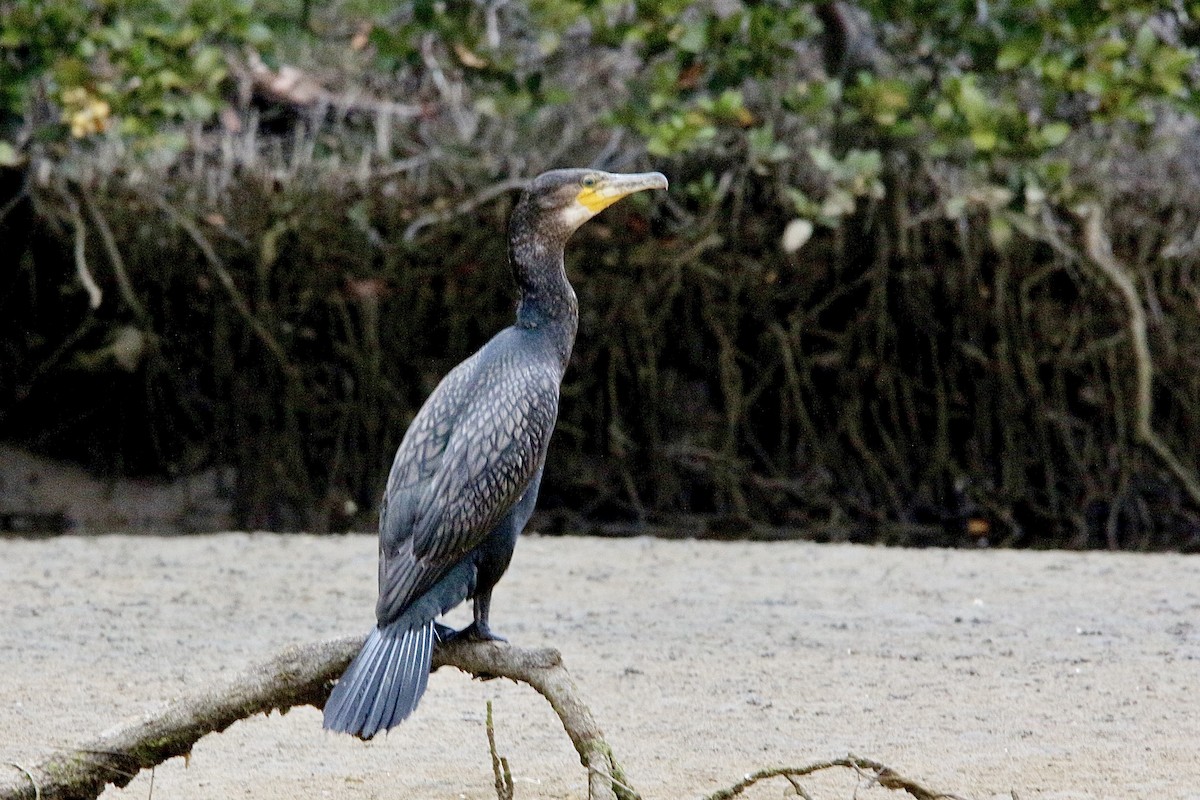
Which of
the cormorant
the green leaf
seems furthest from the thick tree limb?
the green leaf

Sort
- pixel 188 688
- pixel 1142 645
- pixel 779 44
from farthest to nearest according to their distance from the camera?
1. pixel 779 44
2. pixel 1142 645
3. pixel 188 688

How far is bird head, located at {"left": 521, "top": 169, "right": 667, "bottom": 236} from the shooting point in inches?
148

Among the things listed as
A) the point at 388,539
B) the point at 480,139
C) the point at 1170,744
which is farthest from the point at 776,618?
the point at 480,139

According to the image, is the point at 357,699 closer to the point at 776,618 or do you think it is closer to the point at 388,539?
the point at 388,539

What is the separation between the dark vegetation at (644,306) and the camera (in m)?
8.69

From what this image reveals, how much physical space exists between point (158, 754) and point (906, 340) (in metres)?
6.59

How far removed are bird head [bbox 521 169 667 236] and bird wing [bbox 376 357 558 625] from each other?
37 centimetres

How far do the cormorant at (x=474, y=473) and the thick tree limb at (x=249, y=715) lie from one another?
0.36ft

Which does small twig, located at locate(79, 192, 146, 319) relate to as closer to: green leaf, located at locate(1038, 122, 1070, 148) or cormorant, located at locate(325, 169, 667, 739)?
green leaf, located at locate(1038, 122, 1070, 148)

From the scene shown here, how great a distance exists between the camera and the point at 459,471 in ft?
11.4

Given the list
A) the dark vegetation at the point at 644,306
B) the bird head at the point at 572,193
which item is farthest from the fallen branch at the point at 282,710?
the dark vegetation at the point at 644,306

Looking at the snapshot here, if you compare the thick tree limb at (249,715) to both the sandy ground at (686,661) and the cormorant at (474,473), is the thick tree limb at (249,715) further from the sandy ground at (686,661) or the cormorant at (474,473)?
the sandy ground at (686,661)

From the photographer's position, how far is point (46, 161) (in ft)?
28.2

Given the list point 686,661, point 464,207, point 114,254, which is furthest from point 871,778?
point 114,254
